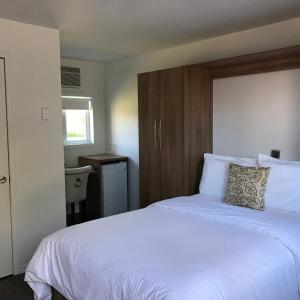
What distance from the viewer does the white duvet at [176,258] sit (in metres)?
1.66

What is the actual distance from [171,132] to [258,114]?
2.94ft

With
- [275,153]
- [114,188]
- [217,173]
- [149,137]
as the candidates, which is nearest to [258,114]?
[275,153]

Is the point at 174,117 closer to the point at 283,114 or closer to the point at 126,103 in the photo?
the point at 283,114

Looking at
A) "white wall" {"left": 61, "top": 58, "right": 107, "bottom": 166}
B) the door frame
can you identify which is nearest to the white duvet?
the door frame

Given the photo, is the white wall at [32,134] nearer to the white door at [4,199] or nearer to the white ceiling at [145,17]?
the white door at [4,199]

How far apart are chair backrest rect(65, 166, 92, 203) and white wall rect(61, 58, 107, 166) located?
814 mm

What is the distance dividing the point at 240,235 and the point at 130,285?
844 millimetres

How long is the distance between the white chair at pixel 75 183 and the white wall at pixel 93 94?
814 millimetres

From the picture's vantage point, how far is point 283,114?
3.21 metres

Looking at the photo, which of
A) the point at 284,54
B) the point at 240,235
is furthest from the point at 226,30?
the point at 240,235

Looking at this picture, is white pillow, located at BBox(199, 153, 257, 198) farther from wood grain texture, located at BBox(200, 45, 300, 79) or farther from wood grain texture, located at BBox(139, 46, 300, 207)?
wood grain texture, located at BBox(200, 45, 300, 79)

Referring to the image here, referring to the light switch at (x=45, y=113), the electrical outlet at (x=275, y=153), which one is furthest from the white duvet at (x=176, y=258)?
the light switch at (x=45, y=113)

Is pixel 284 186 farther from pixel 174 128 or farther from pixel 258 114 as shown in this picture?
pixel 174 128

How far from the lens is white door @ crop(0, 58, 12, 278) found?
306cm
